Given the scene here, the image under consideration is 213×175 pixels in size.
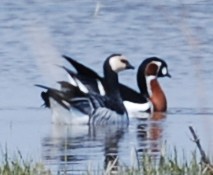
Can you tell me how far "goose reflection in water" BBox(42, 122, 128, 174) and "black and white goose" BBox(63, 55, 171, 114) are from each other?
77 cm

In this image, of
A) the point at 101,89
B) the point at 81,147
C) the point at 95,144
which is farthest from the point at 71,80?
the point at 81,147

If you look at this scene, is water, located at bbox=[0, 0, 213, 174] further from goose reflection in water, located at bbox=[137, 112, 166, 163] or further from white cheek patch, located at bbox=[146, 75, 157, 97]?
white cheek patch, located at bbox=[146, 75, 157, 97]

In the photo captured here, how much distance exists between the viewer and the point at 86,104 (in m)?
12.2

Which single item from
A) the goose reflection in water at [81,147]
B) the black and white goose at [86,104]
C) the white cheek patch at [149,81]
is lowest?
the goose reflection in water at [81,147]

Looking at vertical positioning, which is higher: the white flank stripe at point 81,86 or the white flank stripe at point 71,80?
the white flank stripe at point 71,80

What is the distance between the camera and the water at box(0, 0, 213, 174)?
565 cm

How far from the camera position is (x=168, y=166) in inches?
280

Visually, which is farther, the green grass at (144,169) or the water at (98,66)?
the green grass at (144,169)

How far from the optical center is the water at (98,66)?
18.5ft

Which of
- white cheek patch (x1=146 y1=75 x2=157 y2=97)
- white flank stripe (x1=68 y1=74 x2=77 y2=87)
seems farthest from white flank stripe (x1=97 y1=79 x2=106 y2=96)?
white cheek patch (x1=146 y1=75 x2=157 y2=97)

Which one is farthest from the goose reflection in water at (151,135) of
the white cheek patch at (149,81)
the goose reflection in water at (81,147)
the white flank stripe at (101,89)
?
the white cheek patch at (149,81)

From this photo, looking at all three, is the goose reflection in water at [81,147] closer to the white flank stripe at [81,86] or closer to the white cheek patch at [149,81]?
the white flank stripe at [81,86]

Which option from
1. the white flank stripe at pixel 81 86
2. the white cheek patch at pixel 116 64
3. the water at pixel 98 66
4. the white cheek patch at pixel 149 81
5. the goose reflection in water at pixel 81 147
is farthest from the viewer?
the white cheek patch at pixel 149 81

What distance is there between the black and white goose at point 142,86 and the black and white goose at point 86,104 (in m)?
0.10
